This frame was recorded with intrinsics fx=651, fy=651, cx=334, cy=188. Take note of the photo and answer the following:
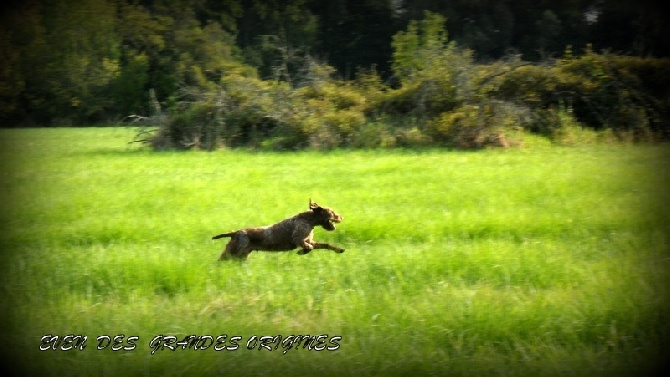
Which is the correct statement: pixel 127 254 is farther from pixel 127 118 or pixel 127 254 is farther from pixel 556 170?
pixel 127 118

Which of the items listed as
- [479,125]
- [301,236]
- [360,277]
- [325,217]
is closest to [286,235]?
[301,236]

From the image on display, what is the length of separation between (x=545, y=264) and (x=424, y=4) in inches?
101

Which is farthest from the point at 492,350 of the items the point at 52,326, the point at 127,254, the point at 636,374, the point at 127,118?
the point at 127,118

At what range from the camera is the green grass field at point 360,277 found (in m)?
3.70

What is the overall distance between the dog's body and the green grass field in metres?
0.13

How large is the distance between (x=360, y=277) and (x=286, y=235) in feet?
2.19

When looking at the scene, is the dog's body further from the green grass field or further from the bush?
the bush

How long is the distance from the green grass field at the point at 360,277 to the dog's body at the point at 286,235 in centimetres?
13

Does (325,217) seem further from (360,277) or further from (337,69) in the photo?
(337,69)

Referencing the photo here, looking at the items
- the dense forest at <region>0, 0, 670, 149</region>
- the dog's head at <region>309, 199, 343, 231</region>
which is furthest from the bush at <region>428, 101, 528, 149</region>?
the dog's head at <region>309, 199, 343, 231</region>

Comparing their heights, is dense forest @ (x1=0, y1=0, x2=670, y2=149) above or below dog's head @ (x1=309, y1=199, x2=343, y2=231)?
above

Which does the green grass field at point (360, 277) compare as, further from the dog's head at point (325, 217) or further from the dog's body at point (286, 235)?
the dog's head at point (325, 217)

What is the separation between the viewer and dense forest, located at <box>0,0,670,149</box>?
19.6ft

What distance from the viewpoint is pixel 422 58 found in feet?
42.7
